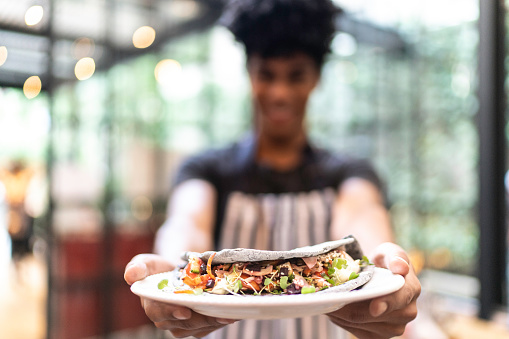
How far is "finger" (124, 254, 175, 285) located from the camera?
64cm

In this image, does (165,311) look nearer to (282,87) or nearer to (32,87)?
(282,87)

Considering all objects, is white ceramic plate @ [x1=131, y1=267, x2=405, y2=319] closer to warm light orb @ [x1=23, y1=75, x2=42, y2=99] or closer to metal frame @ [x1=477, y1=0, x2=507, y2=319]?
metal frame @ [x1=477, y1=0, x2=507, y2=319]

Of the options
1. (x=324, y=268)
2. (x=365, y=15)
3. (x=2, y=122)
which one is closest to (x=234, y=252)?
(x=324, y=268)

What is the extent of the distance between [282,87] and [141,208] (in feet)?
9.51

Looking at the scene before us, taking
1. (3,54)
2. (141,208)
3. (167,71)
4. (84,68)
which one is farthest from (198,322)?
(167,71)

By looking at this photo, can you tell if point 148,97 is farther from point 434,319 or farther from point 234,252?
point 234,252

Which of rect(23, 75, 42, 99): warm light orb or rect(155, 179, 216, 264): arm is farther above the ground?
rect(23, 75, 42, 99): warm light orb

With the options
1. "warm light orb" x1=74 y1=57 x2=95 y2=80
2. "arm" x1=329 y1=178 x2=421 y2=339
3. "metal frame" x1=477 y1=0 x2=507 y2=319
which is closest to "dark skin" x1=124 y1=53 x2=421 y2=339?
"arm" x1=329 y1=178 x2=421 y2=339

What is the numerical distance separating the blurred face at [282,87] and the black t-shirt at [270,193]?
0.52 ft

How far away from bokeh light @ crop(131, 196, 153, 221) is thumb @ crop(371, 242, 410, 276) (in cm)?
332

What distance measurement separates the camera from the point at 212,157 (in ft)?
4.86

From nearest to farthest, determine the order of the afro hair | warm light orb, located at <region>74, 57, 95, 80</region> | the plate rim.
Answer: the plate rim → the afro hair → warm light orb, located at <region>74, 57, 95, 80</region>

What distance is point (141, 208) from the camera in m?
3.89

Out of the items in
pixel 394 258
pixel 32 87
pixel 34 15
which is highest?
pixel 34 15
